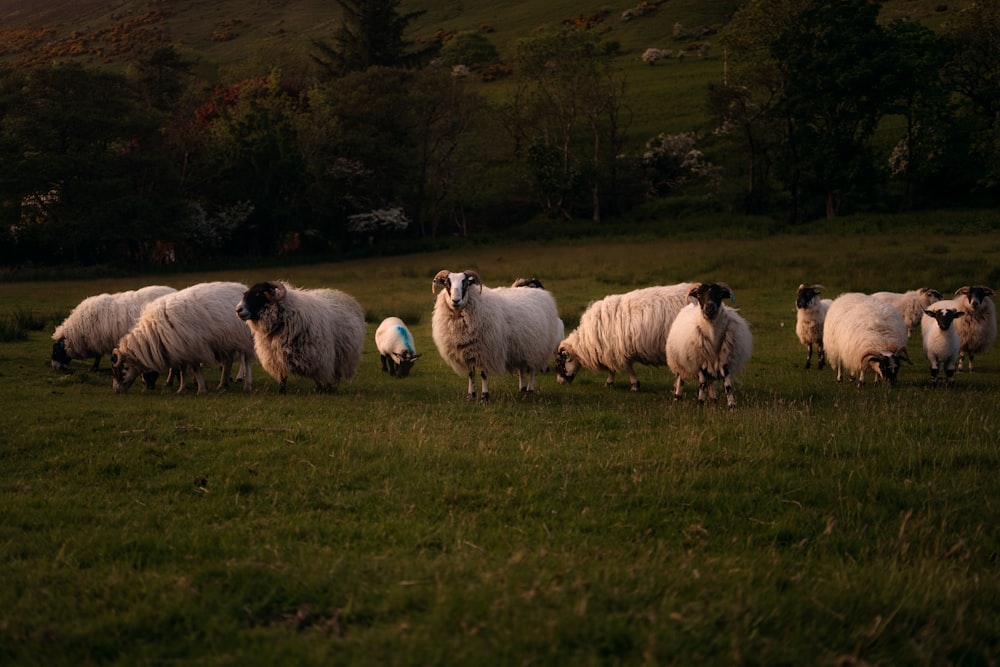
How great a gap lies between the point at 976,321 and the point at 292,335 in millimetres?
13465

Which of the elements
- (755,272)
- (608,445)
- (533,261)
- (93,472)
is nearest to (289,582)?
(93,472)

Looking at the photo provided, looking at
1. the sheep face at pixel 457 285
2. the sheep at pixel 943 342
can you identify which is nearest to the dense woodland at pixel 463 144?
the sheep at pixel 943 342

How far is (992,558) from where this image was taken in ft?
18.2

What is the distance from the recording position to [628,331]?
14367 mm

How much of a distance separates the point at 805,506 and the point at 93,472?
6511mm

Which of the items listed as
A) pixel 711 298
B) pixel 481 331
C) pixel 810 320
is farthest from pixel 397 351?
pixel 810 320

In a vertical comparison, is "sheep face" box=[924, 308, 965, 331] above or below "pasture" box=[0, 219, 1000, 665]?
above

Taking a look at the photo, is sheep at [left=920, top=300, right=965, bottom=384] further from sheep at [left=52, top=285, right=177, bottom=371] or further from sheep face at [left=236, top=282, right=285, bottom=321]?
sheep at [left=52, top=285, right=177, bottom=371]

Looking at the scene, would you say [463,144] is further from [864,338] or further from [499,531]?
[499,531]

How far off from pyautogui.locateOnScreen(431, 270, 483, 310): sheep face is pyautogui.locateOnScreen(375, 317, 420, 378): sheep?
3567 mm

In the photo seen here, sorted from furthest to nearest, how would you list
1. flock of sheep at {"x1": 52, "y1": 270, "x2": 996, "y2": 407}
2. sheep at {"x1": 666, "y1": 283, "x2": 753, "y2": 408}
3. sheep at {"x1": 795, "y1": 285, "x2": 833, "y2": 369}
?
sheep at {"x1": 795, "y1": 285, "x2": 833, "y2": 369}, flock of sheep at {"x1": 52, "y1": 270, "x2": 996, "y2": 407}, sheep at {"x1": 666, "y1": 283, "x2": 753, "y2": 408}

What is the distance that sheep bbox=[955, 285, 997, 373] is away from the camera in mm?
15789

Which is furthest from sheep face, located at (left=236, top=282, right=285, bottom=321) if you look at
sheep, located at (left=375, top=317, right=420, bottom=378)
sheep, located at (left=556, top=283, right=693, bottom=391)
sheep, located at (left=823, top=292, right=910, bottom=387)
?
sheep, located at (left=823, top=292, right=910, bottom=387)

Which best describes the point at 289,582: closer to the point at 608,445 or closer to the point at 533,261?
the point at 608,445
